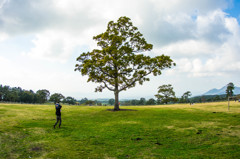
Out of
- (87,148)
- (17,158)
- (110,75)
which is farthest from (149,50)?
(17,158)

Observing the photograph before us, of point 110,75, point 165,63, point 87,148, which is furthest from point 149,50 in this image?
point 87,148

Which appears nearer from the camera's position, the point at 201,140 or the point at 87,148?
the point at 87,148

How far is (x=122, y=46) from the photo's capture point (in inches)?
1266

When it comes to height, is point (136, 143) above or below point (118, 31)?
below

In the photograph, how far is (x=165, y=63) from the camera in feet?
103

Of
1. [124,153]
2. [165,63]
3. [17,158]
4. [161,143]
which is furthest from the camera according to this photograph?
[165,63]

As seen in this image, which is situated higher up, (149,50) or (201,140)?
(149,50)

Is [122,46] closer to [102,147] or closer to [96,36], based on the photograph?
[96,36]

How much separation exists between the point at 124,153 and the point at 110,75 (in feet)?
81.4

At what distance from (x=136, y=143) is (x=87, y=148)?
3.17m

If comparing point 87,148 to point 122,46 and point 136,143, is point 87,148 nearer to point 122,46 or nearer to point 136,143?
point 136,143

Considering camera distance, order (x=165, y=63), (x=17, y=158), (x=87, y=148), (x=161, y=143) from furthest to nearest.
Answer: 1. (x=165, y=63)
2. (x=161, y=143)
3. (x=87, y=148)
4. (x=17, y=158)

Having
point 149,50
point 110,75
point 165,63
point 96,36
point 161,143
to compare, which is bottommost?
point 161,143

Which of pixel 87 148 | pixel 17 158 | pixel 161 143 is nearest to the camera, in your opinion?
pixel 17 158
